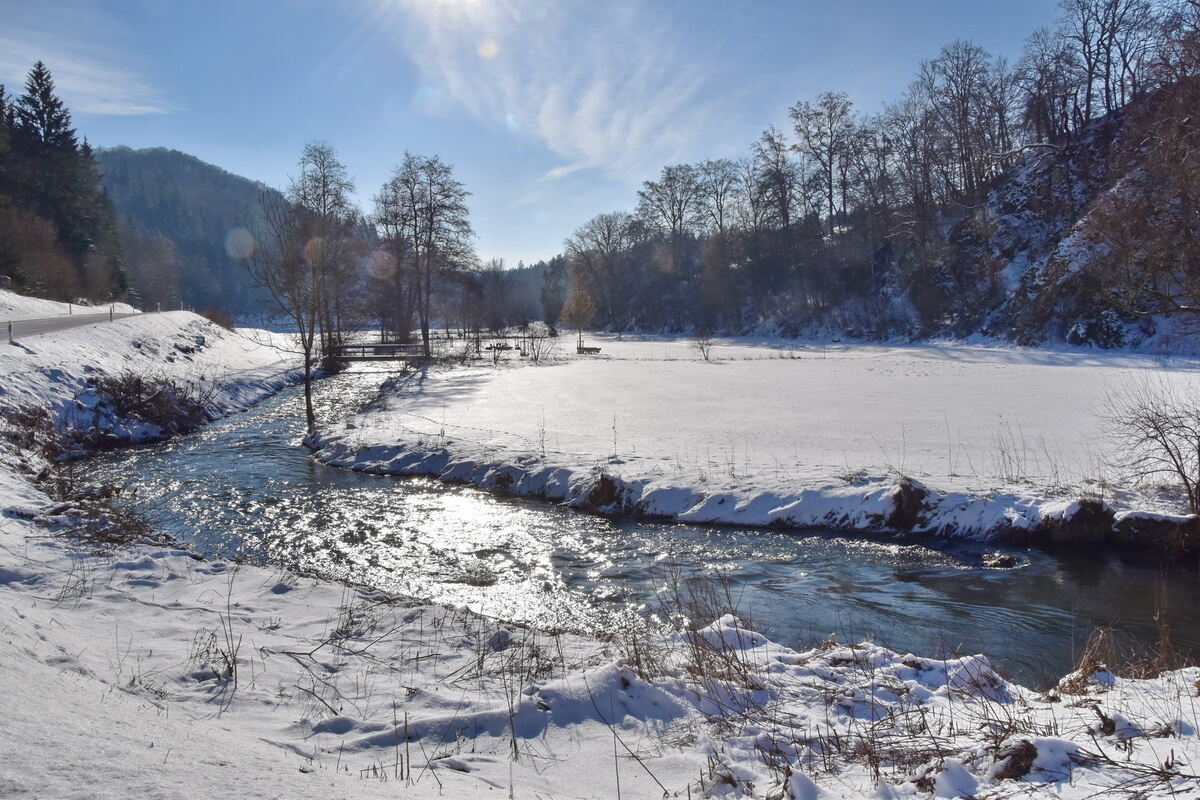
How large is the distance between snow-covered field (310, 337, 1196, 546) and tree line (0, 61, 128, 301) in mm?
31302

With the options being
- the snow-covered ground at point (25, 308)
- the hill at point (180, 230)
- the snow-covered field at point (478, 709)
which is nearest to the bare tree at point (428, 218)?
the snow-covered ground at point (25, 308)

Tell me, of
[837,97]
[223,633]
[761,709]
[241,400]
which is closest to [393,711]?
[223,633]

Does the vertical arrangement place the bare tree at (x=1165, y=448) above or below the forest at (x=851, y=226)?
below

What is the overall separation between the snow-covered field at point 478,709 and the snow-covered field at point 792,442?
502 centimetres

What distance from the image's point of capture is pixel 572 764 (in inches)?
148

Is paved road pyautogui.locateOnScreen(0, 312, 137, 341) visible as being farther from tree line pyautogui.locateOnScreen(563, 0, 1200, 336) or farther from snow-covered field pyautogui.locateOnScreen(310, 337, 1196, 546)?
tree line pyautogui.locateOnScreen(563, 0, 1200, 336)

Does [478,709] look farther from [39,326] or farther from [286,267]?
[39,326]

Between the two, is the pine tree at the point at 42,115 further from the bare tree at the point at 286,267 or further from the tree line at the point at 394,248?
the bare tree at the point at 286,267

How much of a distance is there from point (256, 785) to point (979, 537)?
1037 cm

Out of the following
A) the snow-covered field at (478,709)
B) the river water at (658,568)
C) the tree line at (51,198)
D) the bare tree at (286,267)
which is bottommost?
the river water at (658,568)

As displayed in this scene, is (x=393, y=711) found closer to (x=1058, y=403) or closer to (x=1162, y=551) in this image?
(x=1162, y=551)

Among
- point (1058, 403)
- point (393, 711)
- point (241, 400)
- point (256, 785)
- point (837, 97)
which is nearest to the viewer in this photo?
point (256, 785)

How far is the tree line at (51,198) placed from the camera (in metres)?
39.9

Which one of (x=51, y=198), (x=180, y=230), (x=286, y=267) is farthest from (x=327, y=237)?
(x=180, y=230)
